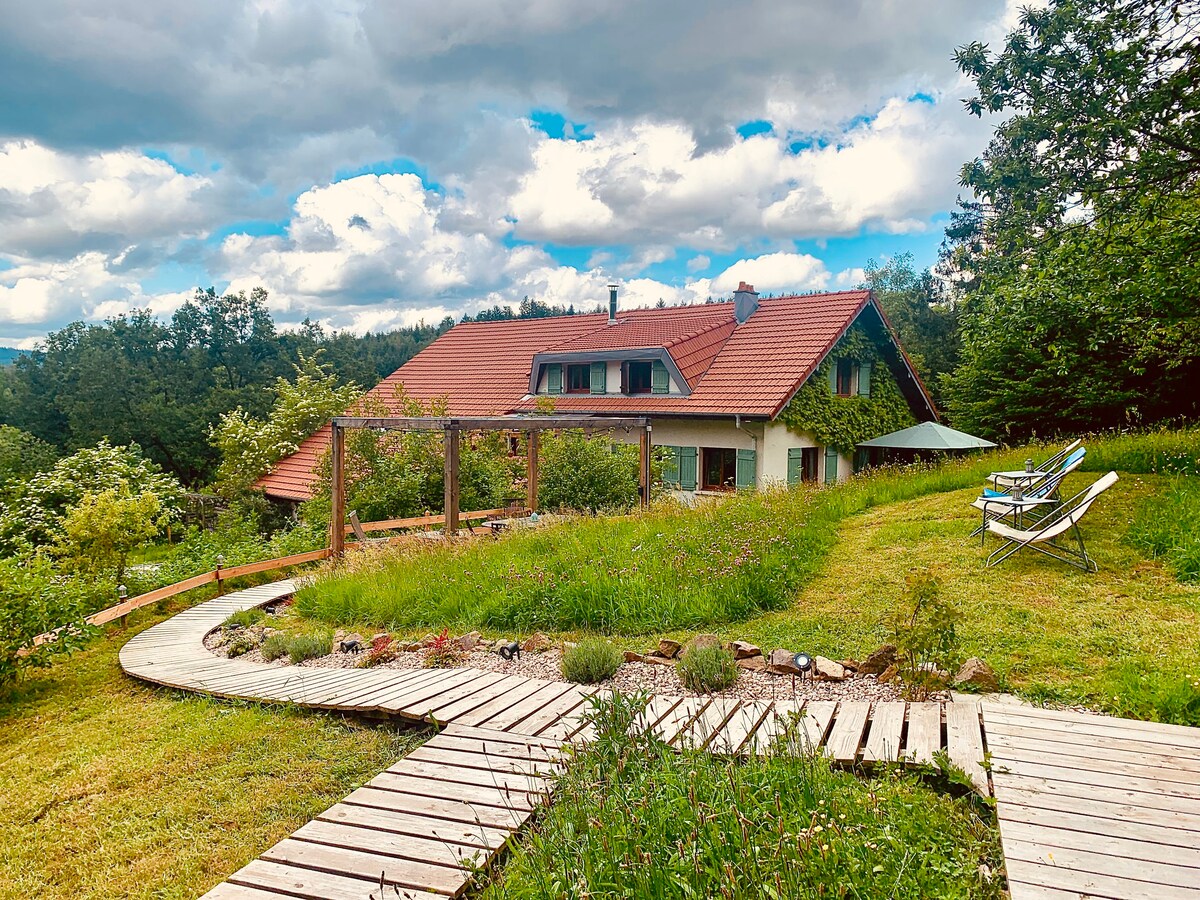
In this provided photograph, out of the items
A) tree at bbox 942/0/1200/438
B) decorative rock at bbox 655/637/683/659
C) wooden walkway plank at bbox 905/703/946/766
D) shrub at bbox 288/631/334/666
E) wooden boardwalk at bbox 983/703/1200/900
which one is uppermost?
tree at bbox 942/0/1200/438

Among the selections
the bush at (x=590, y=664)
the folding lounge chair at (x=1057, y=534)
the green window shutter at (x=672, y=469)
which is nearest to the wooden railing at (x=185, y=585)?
the bush at (x=590, y=664)

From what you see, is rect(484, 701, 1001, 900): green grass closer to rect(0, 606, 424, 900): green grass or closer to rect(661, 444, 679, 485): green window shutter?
rect(0, 606, 424, 900): green grass

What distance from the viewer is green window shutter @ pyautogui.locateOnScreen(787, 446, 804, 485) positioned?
60.8 feet

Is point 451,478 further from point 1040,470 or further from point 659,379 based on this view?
point 659,379

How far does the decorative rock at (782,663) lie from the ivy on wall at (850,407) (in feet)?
44.7

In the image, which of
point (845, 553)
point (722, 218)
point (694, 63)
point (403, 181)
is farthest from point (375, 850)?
point (722, 218)

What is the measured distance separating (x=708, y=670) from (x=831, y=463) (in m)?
16.5

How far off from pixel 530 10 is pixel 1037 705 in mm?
8919

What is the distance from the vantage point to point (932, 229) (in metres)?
39.3

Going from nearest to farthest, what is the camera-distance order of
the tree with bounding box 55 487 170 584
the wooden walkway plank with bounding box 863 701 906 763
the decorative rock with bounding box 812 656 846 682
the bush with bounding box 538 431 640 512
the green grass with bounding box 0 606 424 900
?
the wooden walkway plank with bounding box 863 701 906 763 < the green grass with bounding box 0 606 424 900 < the decorative rock with bounding box 812 656 846 682 < the tree with bounding box 55 487 170 584 < the bush with bounding box 538 431 640 512

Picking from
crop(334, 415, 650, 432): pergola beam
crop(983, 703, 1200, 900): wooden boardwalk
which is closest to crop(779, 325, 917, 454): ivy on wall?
crop(334, 415, 650, 432): pergola beam

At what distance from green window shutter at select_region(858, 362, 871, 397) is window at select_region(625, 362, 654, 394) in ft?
19.8

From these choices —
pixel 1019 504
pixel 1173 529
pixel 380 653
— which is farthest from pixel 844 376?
pixel 380 653

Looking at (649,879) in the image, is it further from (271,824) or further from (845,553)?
(845,553)
